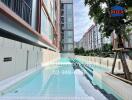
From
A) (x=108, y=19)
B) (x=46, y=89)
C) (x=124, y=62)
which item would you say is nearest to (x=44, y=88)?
(x=46, y=89)

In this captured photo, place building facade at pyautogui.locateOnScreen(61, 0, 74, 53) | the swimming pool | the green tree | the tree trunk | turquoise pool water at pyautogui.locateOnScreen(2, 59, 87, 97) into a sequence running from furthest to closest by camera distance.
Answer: building facade at pyautogui.locateOnScreen(61, 0, 74, 53) → the green tree → the tree trunk → turquoise pool water at pyautogui.locateOnScreen(2, 59, 87, 97) → the swimming pool

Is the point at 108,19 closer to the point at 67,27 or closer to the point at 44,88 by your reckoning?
the point at 44,88

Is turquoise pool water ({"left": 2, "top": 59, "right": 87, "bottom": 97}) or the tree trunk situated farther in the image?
the tree trunk

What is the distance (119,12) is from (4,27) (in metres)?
5.61

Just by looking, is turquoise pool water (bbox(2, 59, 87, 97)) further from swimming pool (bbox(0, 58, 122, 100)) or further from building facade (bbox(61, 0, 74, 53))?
building facade (bbox(61, 0, 74, 53))

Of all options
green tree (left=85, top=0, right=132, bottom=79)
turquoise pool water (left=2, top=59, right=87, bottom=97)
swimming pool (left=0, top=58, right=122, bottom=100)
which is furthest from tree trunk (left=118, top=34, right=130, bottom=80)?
turquoise pool water (left=2, top=59, right=87, bottom=97)

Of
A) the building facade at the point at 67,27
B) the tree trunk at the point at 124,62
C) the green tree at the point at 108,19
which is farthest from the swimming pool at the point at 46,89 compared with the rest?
the building facade at the point at 67,27

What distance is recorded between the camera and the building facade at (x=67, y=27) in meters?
69.0

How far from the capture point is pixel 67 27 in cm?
7112

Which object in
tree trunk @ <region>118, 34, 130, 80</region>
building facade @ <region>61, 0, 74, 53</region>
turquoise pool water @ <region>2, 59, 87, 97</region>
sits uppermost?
building facade @ <region>61, 0, 74, 53</region>

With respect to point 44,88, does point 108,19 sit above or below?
above

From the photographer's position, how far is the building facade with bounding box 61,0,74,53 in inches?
2717

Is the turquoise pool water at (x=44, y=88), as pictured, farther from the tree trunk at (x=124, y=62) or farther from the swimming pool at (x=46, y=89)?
the tree trunk at (x=124, y=62)

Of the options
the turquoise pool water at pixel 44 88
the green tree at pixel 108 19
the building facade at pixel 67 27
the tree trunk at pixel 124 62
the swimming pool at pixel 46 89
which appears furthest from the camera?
the building facade at pixel 67 27
